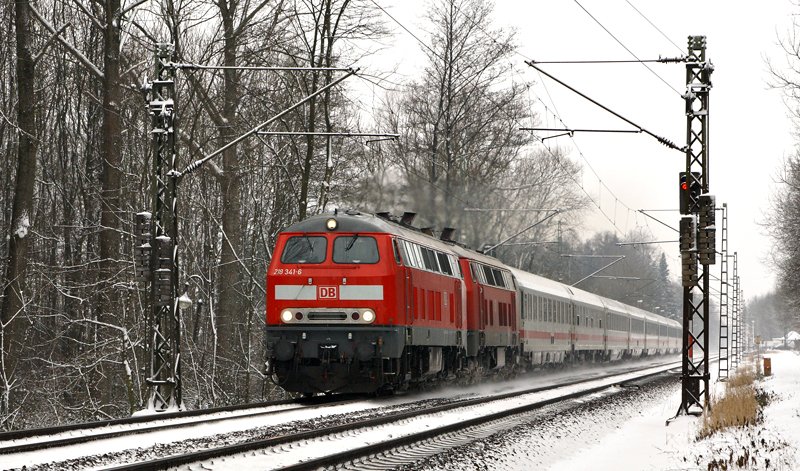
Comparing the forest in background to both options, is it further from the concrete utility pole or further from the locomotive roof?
the concrete utility pole

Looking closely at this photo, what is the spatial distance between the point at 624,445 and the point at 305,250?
311 inches

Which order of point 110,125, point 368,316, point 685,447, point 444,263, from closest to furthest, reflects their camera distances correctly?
point 685,447 < point 368,316 < point 444,263 < point 110,125

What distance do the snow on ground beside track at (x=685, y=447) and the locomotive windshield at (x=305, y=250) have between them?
6.28 m

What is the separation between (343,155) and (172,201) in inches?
767

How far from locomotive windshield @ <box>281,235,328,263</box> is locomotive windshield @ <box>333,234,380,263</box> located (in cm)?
24

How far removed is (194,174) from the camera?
3628 cm

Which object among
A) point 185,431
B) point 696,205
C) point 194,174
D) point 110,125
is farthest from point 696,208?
point 194,174

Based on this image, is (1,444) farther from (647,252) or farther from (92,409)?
(647,252)

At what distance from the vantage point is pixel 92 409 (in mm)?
25484

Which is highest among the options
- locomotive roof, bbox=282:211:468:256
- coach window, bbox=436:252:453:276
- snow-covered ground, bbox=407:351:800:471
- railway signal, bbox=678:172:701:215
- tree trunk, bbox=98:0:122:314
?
tree trunk, bbox=98:0:122:314

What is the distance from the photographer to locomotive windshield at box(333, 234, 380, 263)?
68.2 feet

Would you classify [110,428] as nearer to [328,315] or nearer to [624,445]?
[328,315]

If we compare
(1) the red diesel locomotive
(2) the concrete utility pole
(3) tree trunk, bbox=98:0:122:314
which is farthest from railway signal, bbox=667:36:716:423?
(3) tree trunk, bbox=98:0:122:314

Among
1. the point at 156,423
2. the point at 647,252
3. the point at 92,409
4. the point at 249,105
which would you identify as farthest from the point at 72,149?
the point at 647,252
